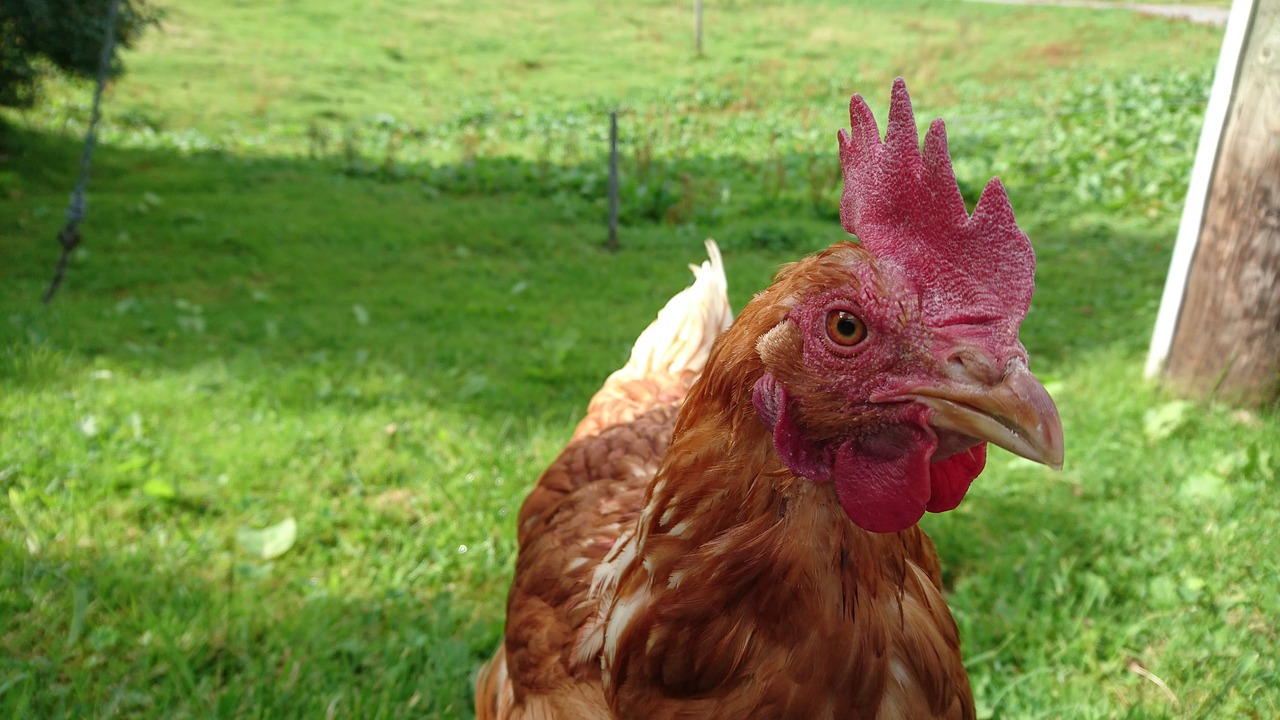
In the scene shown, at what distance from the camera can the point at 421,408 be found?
4504mm

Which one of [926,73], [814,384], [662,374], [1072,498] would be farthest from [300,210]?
[926,73]

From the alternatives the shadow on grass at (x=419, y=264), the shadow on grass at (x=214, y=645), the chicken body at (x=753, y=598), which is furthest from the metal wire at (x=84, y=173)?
the chicken body at (x=753, y=598)

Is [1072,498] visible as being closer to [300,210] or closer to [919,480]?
[919,480]

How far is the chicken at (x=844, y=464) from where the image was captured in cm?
118

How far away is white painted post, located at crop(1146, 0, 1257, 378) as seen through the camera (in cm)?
396

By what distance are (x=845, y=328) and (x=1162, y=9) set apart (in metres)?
25.6

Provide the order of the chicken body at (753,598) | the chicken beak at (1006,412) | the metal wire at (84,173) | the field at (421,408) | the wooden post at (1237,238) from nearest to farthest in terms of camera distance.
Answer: the chicken beak at (1006,412), the chicken body at (753,598), the field at (421,408), the wooden post at (1237,238), the metal wire at (84,173)

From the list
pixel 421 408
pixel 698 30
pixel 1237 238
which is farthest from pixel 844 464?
pixel 698 30

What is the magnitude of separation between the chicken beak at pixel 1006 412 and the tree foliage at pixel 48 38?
9464 mm

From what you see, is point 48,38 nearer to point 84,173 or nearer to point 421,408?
point 84,173

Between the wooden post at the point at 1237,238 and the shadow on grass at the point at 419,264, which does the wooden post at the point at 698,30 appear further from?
the wooden post at the point at 1237,238

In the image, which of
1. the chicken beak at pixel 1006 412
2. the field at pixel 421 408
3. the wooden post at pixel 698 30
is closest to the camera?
the chicken beak at pixel 1006 412

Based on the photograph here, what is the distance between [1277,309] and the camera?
3.99 metres

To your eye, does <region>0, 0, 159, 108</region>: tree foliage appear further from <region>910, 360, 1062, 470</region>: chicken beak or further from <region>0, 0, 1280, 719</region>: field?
<region>910, 360, 1062, 470</region>: chicken beak
